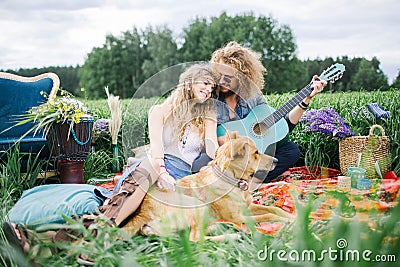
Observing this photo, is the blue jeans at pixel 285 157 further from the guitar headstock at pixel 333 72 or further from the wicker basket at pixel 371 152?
the guitar headstock at pixel 333 72

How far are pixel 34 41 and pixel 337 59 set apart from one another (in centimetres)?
973

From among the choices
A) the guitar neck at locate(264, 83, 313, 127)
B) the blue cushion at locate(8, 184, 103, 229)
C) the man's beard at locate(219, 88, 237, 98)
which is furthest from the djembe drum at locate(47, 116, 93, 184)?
the guitar neck at locate(264, 83, 313, 127)

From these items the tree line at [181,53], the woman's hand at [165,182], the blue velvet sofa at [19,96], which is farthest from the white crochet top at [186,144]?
the tree line at [181,53]

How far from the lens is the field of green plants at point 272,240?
1.08 metres

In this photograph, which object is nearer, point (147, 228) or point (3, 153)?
point (147, 228)

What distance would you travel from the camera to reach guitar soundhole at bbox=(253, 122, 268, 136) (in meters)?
3.49

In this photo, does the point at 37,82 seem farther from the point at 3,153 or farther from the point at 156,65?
the point at 156,65

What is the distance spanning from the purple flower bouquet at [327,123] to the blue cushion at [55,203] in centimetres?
212

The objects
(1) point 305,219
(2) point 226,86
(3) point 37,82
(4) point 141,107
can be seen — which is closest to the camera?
(1) point 305,219

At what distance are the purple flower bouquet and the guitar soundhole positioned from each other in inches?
27.2

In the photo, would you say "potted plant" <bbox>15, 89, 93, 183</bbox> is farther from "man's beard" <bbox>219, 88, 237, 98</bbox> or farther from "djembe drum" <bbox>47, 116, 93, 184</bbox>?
"man's beard" <bbox>219, 88, 237, 98</bbox>

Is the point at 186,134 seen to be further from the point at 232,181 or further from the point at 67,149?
the point at 67,149

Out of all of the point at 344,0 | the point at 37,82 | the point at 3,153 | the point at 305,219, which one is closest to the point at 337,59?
the point at 344,0

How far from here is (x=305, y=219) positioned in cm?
114
